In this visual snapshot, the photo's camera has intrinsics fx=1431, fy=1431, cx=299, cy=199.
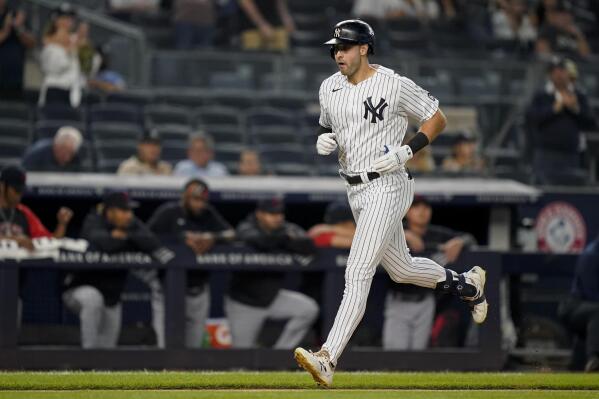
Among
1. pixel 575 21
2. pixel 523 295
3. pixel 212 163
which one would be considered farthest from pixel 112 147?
pixel 575 21

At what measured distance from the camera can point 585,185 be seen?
560 inches

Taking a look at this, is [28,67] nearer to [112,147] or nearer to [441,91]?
[112,147]

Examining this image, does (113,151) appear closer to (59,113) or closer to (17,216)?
(59,113)

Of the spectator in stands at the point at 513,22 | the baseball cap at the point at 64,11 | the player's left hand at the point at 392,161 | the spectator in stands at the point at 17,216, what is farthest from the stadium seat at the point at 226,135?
the player's left hand at the point at 392,161

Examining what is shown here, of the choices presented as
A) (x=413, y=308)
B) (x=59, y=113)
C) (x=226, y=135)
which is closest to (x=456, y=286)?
(x=413, y=308)

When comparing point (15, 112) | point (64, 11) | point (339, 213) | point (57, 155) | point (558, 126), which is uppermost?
point (64, 11)

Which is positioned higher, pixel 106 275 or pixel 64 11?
pixel 64 11

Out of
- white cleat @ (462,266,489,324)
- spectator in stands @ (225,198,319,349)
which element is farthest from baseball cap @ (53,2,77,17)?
white cleat @ (462,266,489,324)

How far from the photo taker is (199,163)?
13.4 m

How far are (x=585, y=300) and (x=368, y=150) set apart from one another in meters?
4.09

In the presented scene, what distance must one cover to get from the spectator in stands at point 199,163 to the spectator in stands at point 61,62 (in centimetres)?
195

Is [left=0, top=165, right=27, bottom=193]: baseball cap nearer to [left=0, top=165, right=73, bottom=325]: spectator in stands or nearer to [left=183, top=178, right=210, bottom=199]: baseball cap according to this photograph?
[left=0, top=165, right=73, bottom=325]: spectator in stands

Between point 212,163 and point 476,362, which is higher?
point 212,163

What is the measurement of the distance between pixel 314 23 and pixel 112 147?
15.8ft
